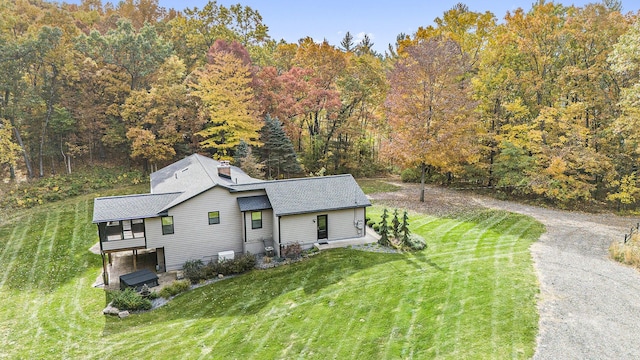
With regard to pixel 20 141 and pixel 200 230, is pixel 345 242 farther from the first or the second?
pixel 20 141

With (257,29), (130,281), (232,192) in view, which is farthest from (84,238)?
(257,29)

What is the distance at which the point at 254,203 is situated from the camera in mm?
18281

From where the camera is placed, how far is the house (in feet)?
54.9

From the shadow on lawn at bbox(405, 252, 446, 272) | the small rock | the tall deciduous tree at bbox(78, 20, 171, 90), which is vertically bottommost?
the small rock

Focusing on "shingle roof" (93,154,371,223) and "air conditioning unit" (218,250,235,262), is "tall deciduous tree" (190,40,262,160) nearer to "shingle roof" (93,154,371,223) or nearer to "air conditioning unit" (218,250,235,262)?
"shingle roof" (93,154,371,223)

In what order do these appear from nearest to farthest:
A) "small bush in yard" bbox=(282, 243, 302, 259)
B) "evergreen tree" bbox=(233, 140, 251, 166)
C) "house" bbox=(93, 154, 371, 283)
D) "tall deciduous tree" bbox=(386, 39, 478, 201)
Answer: "house" bbox=(93, 154, 371, 283) → "small bush in yard" bbox=(282, 243, 302, 259) → "tall deciduous tree" bbox=(386, 39, 478, 201) → "evergreen tree" bbox=(233, 140, 251, 166)

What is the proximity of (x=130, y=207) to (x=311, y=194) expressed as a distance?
8.68m

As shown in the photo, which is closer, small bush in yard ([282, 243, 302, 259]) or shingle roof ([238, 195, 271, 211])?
small bush in yard ([282, 243, 302, 259])

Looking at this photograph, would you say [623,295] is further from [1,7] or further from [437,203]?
[1,7]

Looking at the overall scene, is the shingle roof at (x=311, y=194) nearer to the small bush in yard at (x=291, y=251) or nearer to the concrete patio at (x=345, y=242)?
the small bush in yard at (x=291, y=251)

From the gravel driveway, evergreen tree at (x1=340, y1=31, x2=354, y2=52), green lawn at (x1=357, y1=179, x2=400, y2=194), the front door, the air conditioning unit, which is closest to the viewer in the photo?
the gravel driveway

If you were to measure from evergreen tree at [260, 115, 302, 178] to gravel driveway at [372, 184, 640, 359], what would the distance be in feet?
63.7

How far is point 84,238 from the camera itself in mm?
20844

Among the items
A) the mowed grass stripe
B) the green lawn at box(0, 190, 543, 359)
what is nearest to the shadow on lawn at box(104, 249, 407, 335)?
the green lawn at box(0, 190, 543, 359)
